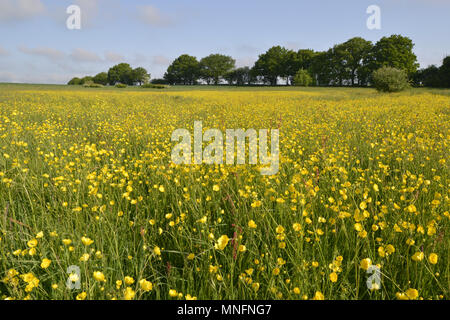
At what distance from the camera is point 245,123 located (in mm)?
7250

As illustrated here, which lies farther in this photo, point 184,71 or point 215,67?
Result: point 184,71

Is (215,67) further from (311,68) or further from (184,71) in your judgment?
(311,68)

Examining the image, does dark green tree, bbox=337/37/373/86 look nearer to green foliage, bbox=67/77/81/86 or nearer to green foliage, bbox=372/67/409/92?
green foliage, bbox=372/67/409/92

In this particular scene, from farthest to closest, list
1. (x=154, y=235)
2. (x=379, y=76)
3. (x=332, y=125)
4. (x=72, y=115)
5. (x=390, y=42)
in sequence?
(x=390, y=42) → (x=379, y=76) → (x=72, y=115) → (x=332, y=125) → (x=154, y=235)

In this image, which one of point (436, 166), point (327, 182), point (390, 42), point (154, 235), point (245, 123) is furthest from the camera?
point (390, 42)

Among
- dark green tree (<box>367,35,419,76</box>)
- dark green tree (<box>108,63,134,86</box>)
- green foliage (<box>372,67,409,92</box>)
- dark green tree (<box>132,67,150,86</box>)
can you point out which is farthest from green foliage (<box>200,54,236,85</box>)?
green foliage (<box>372,67,409,92</box>)

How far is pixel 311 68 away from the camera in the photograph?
66250mm

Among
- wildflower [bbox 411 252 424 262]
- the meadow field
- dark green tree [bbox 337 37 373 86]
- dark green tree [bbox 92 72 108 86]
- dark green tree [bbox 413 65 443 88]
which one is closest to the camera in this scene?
wildflower [bbox 411 252 424 262]

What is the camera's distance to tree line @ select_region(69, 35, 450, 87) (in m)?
51.3

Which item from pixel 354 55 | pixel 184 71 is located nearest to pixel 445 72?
pixel 354 55

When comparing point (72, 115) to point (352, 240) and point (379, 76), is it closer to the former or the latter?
point (352, 240)

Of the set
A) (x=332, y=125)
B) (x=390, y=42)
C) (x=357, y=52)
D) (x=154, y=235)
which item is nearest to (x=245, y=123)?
(x=332, y=125)
